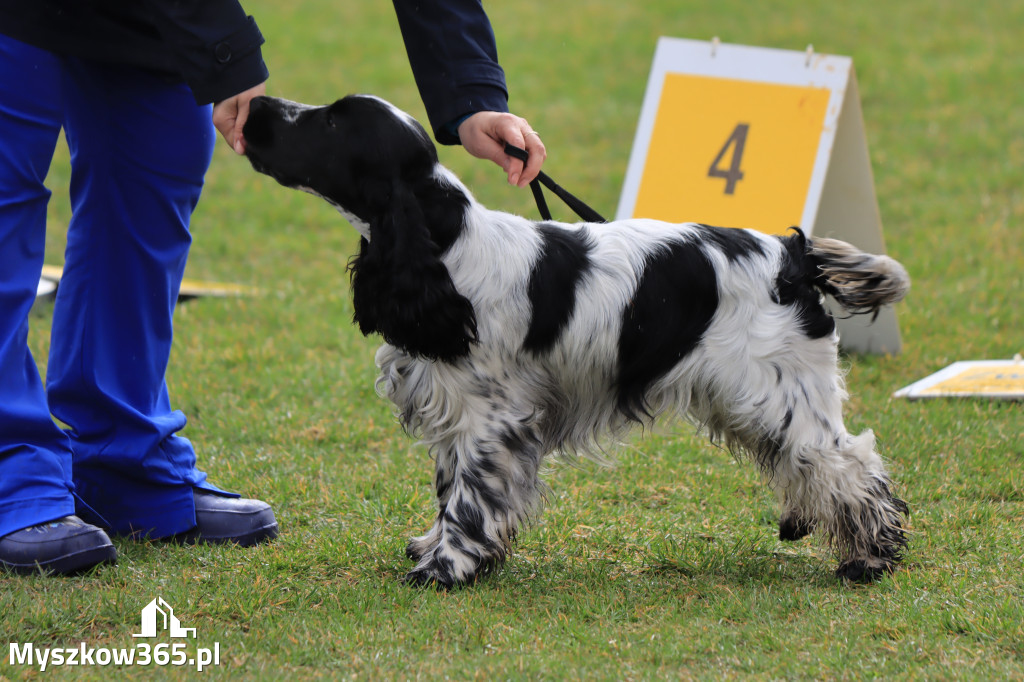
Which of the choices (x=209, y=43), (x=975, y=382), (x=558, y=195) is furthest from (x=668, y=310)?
(x=975, y=382)

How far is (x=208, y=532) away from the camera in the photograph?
12.1ft

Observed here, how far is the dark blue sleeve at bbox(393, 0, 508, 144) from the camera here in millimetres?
3350

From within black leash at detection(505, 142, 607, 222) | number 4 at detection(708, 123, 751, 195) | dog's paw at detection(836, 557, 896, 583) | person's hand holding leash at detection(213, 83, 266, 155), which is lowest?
dog's paw at detection(836, 557, 896, 583)

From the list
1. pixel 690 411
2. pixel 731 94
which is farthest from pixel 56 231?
pixel 690 411

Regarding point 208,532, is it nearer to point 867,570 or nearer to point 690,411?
point 690,411

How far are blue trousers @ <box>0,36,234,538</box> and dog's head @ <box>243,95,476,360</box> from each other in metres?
0.50

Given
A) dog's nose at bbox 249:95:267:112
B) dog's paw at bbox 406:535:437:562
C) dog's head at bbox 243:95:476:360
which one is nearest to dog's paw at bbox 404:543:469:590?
dog's paw at bbox 406:535:437:562

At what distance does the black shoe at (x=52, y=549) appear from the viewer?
3268mm

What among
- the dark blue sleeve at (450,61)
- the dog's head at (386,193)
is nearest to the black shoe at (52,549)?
the dog's head at (386,193)

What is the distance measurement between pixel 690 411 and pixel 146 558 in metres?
1.69

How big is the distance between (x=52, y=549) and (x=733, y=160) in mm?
3800

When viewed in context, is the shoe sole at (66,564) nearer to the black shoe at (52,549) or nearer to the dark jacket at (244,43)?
the black shoe at (52,549)

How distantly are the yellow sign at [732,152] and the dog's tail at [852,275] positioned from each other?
2044 mm

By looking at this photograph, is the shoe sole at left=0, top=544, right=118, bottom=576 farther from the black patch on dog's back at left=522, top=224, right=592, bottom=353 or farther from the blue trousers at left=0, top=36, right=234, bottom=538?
the black patch on dog's back at left=522, top=224, right=592, bottom=353
